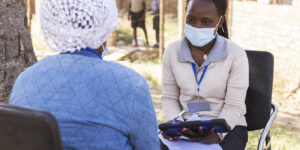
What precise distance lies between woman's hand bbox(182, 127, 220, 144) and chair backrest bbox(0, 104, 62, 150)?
1.07 metres

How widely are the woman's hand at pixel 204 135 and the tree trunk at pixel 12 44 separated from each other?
1285 millimetres

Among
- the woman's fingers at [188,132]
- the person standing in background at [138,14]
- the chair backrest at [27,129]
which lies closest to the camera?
the chair backrest at [27,129]

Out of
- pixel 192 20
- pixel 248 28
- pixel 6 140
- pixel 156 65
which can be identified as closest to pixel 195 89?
pixel 192 20

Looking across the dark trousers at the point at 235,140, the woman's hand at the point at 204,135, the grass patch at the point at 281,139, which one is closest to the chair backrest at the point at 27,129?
the woman's hand at the point at 204,135

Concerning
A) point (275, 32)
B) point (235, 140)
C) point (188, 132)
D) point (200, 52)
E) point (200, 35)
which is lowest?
point (275, 32)

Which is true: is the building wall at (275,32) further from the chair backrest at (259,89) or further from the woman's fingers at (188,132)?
the woman's fingers at (188,132)

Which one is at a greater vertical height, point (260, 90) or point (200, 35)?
point (200, 35)

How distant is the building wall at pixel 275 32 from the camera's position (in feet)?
21.7

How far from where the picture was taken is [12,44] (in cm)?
296

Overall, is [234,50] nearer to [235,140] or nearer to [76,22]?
[235,140]

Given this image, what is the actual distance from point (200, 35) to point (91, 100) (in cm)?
114

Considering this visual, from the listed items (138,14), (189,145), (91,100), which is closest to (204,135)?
(189,145)

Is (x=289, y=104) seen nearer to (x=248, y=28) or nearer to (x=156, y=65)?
(x=248, y=28)

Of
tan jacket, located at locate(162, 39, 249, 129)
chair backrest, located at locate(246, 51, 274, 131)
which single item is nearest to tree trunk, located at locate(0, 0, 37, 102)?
tan jacket, located at locate(162, 39, 249, 129)
